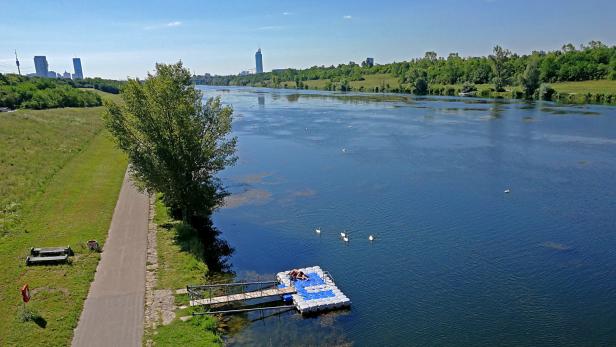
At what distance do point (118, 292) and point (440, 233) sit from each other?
2266 cm

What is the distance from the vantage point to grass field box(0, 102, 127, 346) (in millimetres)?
21703

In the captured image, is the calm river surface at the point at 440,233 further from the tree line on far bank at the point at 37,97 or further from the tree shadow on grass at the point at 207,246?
the tree line on far bank at the point at 37,97

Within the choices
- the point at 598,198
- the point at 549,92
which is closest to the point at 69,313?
the point at 598,198

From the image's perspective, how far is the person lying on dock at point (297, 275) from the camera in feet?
92.6

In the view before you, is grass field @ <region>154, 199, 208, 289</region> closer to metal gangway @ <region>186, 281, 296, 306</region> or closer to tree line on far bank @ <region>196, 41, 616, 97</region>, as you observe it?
metal gangway @ <region>186, 281, 296, 306</region>

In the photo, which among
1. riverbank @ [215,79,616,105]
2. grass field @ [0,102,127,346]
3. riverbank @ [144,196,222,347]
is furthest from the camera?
riverbank @ [215,79,616,105]

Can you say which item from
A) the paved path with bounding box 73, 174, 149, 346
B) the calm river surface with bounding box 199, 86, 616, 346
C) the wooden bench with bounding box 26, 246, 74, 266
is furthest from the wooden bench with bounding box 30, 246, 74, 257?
the calm river surface with bounding box 199, 86, 616, 346

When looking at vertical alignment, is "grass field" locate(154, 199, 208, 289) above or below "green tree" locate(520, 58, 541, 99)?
below

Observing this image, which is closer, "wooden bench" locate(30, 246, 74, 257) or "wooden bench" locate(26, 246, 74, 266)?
"wooden bench" locate(26, 246, 74, 266)

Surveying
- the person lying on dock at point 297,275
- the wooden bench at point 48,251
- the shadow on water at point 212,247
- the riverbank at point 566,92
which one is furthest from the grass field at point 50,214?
the riverbank at point 566,92

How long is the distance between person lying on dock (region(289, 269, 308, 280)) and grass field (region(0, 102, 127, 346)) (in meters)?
11.1

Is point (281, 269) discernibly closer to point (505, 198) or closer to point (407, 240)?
point (407, 240)

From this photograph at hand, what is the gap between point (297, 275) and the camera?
28391 mm

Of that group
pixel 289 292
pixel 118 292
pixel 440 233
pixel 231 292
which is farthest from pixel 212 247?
pixel 440 233
